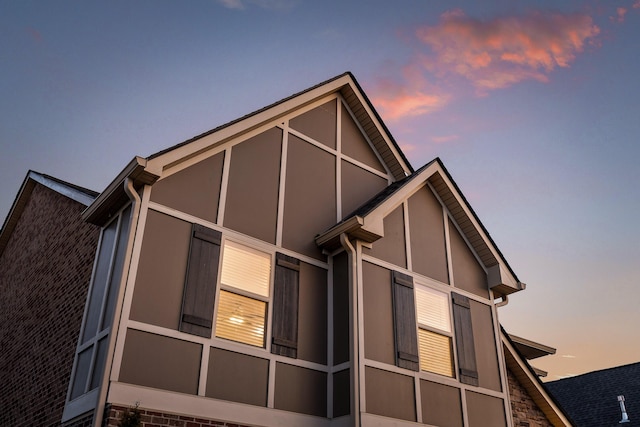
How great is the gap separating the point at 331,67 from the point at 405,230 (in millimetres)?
5019

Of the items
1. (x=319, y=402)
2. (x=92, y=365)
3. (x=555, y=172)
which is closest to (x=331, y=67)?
(x=555, y=172)

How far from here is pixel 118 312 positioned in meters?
7.90

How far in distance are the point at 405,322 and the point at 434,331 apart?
81 centimetres

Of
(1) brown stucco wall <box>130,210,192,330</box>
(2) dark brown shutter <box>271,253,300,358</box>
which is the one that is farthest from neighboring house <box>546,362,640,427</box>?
(1) brown stucco wall <box>130,210,192,330</box>

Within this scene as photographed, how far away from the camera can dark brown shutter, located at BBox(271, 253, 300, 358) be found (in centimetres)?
947

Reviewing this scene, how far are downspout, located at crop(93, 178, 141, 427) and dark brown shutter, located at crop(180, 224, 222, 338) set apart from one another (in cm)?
94

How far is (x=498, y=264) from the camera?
12570mm

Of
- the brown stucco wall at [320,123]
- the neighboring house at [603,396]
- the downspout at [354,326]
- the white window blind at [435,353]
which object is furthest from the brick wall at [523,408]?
the neighboring house at [603,396]

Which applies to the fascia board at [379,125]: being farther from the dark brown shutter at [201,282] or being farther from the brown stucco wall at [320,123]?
the dark brown shutter at [201,282]

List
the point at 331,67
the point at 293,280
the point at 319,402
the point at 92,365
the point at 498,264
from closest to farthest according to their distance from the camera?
1. the point at 92,365
2. the point at 319,402
3. the point at 293,280
4. the point at 498,264
5. the point at 331,67

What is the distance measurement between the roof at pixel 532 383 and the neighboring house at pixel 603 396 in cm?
735

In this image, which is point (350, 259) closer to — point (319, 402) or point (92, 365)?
point (319, 402)

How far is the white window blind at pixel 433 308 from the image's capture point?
11.2 meters

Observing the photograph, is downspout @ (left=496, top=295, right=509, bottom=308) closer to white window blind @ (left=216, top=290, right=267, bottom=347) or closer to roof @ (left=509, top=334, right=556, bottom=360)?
roof @ (left=509, top=334, right=556, bottom=360)
